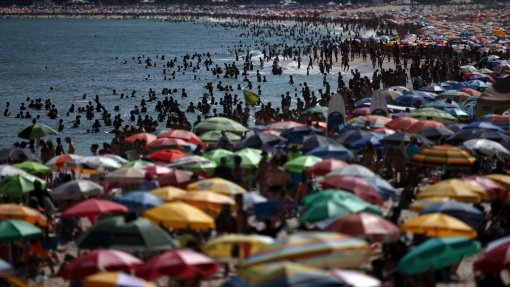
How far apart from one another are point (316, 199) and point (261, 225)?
3520 mm

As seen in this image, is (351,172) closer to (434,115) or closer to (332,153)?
(332,153)

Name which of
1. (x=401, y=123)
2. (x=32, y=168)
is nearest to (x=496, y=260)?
(x=32, y=168)

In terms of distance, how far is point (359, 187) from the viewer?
611 inches

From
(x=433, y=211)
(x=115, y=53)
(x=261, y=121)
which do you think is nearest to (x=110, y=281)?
(x=433, y=211)

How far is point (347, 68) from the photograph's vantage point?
203 ft

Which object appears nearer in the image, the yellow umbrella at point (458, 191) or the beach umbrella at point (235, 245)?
the beach umbrella at point (235, 245)

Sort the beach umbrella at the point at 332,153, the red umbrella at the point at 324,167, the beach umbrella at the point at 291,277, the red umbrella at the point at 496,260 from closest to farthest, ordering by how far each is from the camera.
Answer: the beach umbrella at the point at 291,277 < the red umbrella at the point at 496,260 < the red umbrella at the point at 324,167 < the beach umbrella at the point at 332,153

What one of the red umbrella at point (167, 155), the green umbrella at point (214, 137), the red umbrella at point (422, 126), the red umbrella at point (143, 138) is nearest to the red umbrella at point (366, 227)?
the red umbrella at point (167, 155)

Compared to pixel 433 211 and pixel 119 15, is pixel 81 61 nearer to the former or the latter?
Result: pixel 433 211

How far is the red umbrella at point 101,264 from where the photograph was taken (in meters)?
11.5

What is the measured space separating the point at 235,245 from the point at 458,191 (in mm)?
4772

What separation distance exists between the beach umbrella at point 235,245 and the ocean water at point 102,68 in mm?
22955

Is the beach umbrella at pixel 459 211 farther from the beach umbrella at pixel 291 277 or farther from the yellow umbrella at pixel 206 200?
the beach umbrella at pixel 291 277

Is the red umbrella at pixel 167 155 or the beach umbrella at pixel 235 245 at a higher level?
the beach umbrella at pixel 235 245
